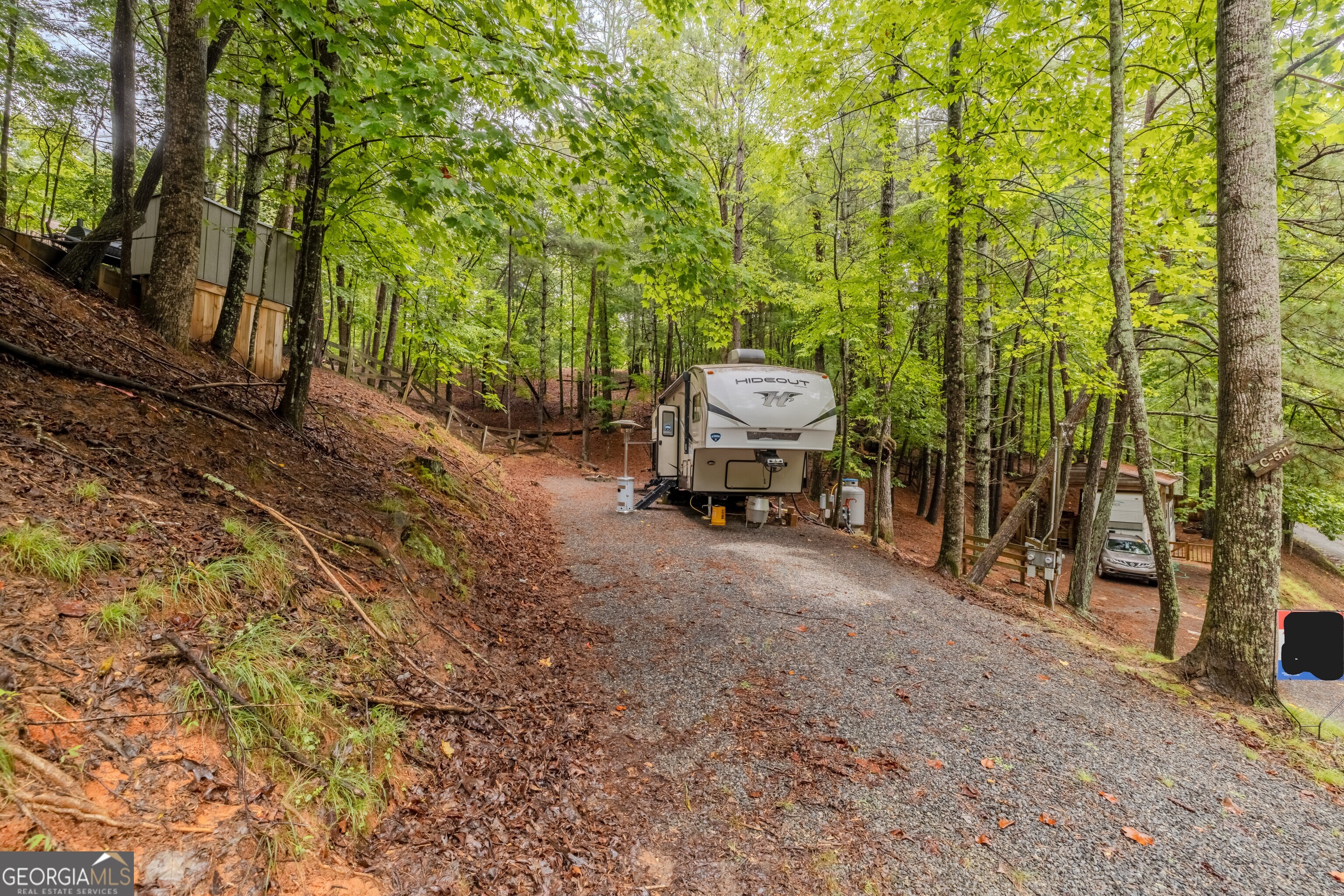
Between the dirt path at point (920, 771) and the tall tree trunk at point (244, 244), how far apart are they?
237 inches

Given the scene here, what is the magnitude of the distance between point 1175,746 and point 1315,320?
34.2 feet

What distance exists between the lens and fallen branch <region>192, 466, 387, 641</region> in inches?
129

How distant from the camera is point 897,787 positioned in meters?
2.91

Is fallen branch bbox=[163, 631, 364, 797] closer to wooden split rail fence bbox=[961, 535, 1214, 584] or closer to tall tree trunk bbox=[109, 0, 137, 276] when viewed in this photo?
tall tree trunk bbox=[109, 0, 137, 276]

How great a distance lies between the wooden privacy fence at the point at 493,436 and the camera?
19.6m

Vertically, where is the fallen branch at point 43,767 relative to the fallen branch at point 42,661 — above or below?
below

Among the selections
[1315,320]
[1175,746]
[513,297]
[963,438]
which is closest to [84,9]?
[963,438]

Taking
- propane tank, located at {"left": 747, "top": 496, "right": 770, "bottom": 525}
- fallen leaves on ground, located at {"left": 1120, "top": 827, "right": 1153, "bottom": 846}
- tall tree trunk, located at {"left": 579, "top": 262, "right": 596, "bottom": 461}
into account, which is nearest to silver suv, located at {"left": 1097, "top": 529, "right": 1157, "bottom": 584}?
propane tank, located at {"left": 747, "top": 496, "right": 770, "bottom": 525}

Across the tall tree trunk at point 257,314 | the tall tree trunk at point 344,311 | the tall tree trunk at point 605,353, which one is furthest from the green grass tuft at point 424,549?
the tall tree trunk at point 605,353

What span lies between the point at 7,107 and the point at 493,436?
14.9 meters

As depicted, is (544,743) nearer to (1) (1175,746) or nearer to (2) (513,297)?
(1) (1175,746)

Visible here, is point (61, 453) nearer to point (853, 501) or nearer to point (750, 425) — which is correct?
point (750, 425)

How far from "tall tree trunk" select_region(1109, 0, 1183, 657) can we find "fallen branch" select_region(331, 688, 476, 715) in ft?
22.1

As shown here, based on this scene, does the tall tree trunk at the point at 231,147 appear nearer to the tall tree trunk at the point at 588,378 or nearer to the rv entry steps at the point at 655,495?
the rv entry steps at the point at 655,495
